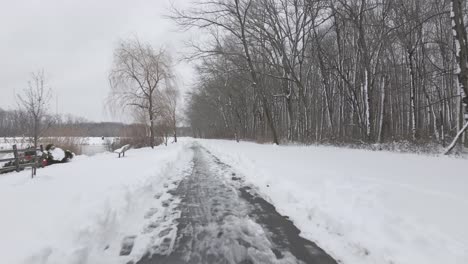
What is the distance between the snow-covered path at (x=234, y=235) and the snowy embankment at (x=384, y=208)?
11.9 inches

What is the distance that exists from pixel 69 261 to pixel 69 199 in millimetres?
2768

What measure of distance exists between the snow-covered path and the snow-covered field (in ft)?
0.92

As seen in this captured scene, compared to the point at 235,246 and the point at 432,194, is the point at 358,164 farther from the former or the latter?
the point at 235,246

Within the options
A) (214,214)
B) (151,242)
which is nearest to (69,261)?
(151,242)

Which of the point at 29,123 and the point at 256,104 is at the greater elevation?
the point at 256,104

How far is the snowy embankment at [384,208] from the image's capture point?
3.27 metres

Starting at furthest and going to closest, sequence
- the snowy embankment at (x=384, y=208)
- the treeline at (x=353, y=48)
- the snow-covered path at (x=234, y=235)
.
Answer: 1. the treeline at (x=353, y=48)
2. the snow-covered path at (x=234, y=235)
3. the snowy embankment at (x=384, y=208)

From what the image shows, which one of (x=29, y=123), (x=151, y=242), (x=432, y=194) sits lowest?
(x=151, y=242)

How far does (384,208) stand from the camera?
4363 mm

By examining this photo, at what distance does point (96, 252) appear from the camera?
3.68m

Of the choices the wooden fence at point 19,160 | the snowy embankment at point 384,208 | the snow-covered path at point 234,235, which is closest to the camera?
the snowy embankment at point 384,208

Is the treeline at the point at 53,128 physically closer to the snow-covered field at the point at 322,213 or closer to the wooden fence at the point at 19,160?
the wooden fence at the point at 19,160

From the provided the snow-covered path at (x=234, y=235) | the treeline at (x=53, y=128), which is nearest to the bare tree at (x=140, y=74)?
the treeline at (x=53, y=128)

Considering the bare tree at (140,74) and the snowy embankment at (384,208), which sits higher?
the bare tree at (140,74)
